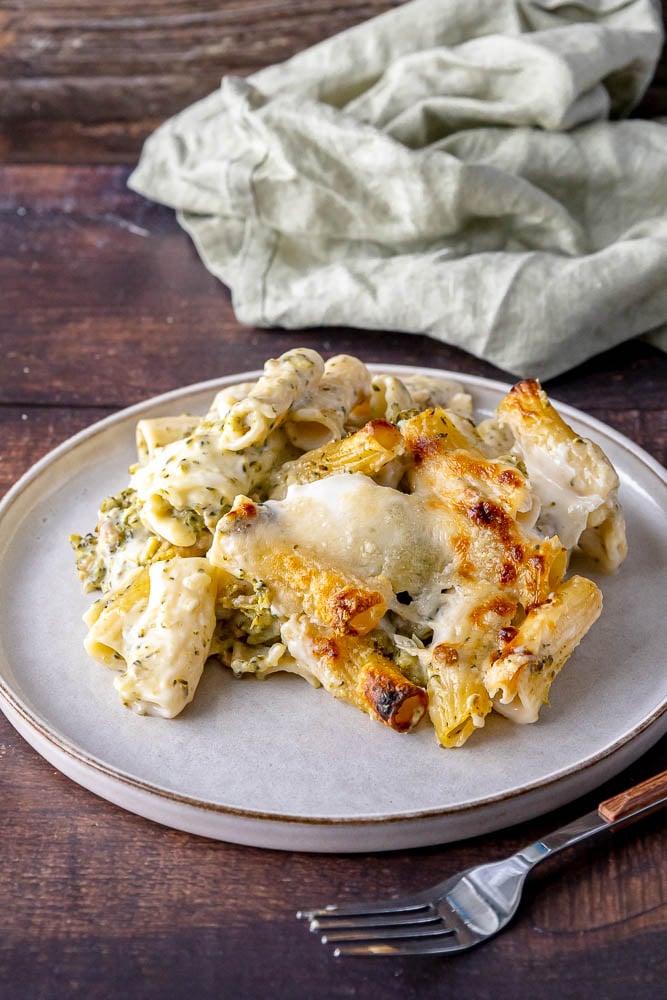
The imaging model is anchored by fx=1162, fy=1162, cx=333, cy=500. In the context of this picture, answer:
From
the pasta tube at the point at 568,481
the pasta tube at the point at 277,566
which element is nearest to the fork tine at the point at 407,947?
the pasta tube at the point at 277,566

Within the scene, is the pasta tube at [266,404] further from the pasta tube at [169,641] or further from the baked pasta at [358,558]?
the pasta tube at [169,641]

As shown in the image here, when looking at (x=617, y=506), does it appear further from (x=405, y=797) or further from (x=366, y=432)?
(x=405, y=797)

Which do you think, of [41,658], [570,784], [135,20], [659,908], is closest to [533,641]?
[570,784]

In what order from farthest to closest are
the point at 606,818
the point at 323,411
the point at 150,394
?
the point at 150,394 → the point at 323,411 → the point at 606,818

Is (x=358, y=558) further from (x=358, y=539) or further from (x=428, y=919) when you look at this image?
(x=428, y=919)

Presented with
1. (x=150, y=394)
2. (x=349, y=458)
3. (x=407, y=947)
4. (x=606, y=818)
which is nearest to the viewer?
(x=407, y=947)

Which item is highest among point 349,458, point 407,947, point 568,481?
point 568,481

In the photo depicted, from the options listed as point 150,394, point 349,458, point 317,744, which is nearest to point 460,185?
point 150,394
